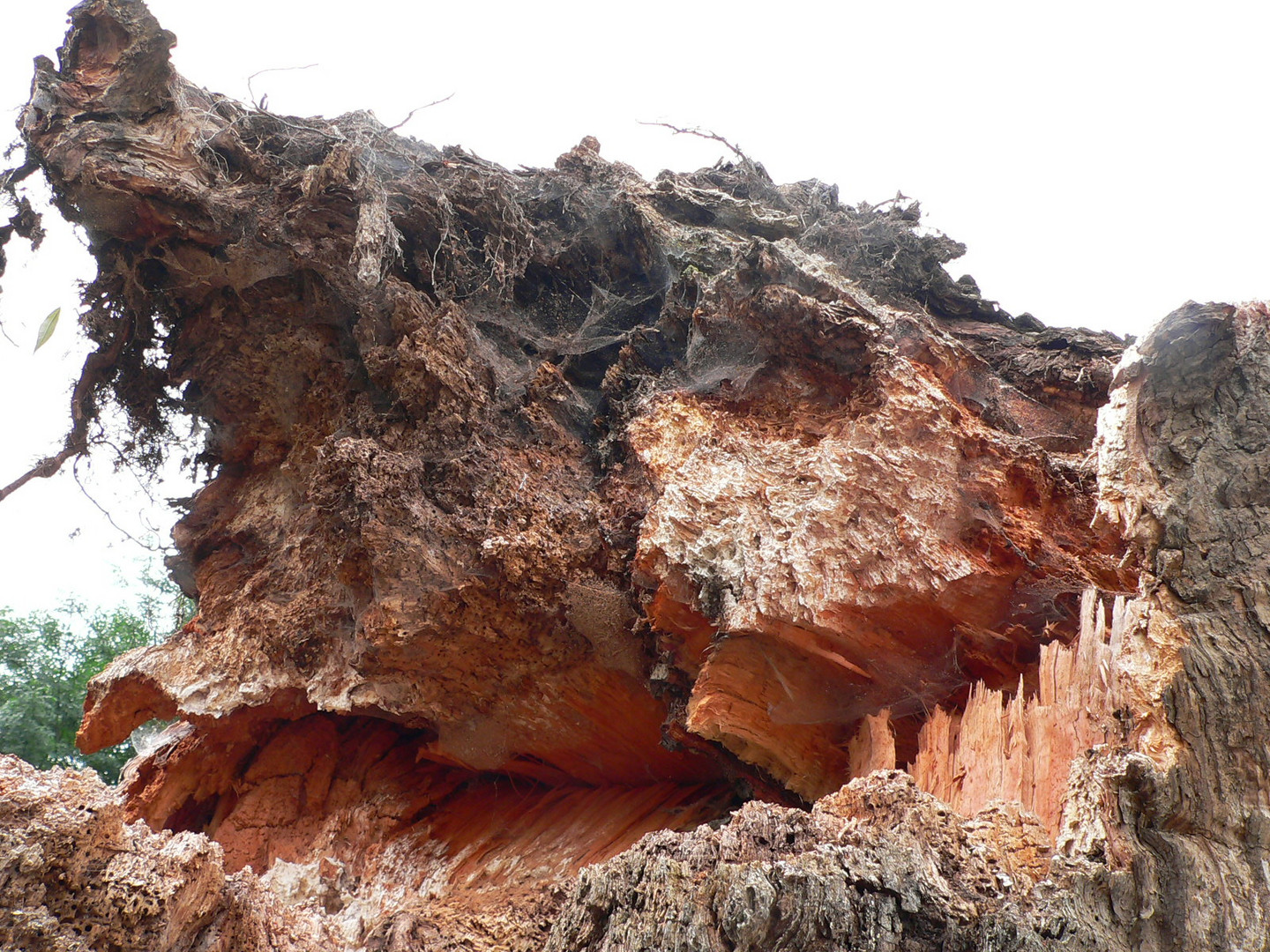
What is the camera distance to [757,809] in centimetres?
263

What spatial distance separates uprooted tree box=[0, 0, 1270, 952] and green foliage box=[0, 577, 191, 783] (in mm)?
3495

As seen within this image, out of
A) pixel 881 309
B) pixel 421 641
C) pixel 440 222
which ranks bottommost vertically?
pixel 421 641

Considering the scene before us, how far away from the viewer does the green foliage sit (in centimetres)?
805

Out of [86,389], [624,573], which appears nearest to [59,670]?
[86,389]

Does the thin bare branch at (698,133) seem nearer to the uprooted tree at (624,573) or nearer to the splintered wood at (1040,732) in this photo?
the uprooted tree at (624,573)

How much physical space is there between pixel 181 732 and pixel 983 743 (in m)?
4.55

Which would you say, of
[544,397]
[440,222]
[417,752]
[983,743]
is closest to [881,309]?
[544,397]

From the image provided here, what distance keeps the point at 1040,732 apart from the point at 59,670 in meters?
10.1

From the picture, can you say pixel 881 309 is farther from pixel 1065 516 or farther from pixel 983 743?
pixel 983 743

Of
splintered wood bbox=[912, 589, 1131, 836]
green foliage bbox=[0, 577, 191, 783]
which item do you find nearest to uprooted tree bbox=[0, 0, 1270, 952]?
splintered wood bbox=[912, 589, 1131, 836]

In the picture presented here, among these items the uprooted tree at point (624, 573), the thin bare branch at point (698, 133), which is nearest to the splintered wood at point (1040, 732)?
the uprooted tree at point (624, 573)

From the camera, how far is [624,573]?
4238 millimetres

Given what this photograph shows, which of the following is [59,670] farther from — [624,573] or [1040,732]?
[1040,732]

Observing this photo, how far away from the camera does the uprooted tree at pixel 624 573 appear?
2389mm
